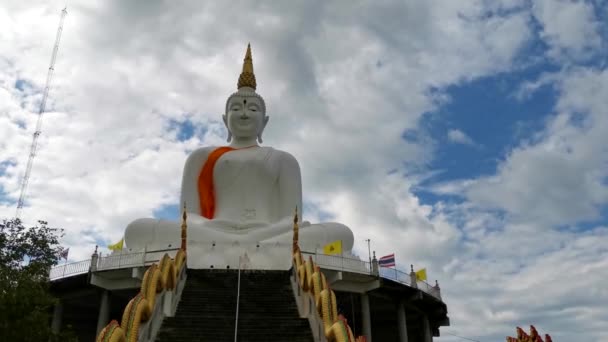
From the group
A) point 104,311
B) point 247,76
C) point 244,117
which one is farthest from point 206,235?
point 247,76

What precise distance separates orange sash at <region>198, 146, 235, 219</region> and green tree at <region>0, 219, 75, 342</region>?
960 centimetres

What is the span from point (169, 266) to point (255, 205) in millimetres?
9887

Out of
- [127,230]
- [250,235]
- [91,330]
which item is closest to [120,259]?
[127,230]

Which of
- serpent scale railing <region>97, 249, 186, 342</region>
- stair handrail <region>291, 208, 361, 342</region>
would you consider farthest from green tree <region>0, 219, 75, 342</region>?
stair handrail <region>291, 208, 361, 342</region>

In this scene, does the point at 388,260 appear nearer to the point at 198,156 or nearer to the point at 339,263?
the point at 339,263

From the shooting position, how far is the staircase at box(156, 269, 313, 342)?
11102 mm

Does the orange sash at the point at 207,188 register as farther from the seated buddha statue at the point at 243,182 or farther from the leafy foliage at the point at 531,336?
the leafy foliage at the point at 531,336

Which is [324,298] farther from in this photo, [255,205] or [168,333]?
[255,205]

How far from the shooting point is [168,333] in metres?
11.0

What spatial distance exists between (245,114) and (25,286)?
14454 millimetres

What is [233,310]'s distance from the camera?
12.5 metres

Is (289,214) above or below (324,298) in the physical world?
above

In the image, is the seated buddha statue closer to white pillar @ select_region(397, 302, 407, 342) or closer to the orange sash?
the orange sash

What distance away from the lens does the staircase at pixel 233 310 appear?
11102 mm
